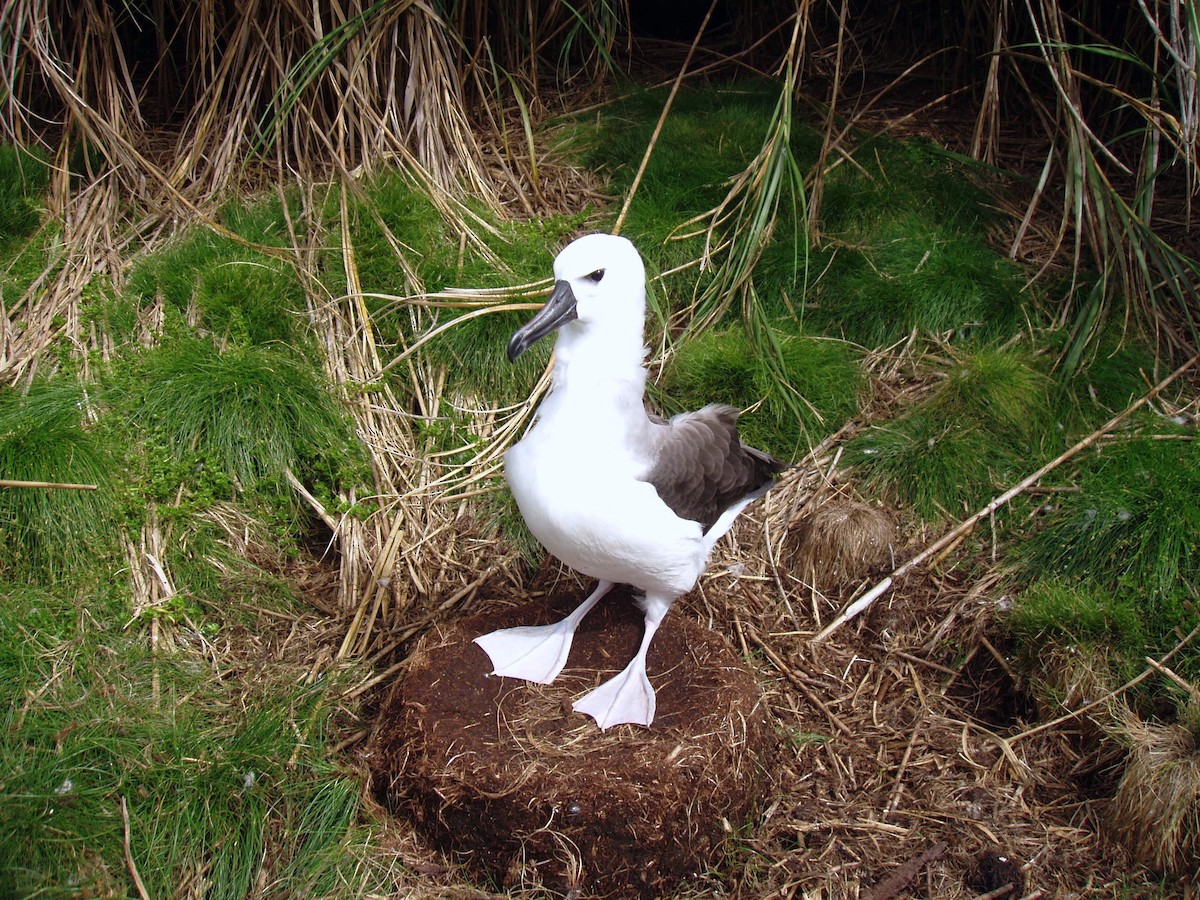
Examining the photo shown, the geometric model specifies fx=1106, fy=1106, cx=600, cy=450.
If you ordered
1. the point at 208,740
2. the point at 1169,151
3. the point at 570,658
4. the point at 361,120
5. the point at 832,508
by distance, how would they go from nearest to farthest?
the point at 208,740 → the point at 570,658 → the point at 832,508 → the point at 361,120 → the point at 1169,151

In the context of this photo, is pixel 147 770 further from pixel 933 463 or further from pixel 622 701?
pixel 933 463

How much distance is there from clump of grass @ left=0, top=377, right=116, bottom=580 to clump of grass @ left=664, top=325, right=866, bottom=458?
2.45m

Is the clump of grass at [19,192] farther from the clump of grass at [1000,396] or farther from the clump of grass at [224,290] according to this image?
the clump of grass at [1000,396]

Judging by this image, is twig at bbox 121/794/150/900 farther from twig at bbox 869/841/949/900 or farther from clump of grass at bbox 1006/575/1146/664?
clump of grass at bbox 1006/575/1146/664

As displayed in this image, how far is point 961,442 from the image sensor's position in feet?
16.2

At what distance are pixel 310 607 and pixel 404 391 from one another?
3.44ft

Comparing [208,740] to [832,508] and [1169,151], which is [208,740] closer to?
[832,508]

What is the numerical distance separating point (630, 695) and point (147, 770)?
1.56m

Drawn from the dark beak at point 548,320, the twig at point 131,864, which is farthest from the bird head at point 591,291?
the twig at point 131,864

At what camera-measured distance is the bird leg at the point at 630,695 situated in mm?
3742

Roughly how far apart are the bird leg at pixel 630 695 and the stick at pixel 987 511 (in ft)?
3.16

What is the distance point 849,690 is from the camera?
4508mm

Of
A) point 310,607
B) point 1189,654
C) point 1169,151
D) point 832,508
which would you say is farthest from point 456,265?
point 1169,151

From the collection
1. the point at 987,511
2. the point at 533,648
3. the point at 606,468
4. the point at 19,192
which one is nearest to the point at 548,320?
the point at 606,468
